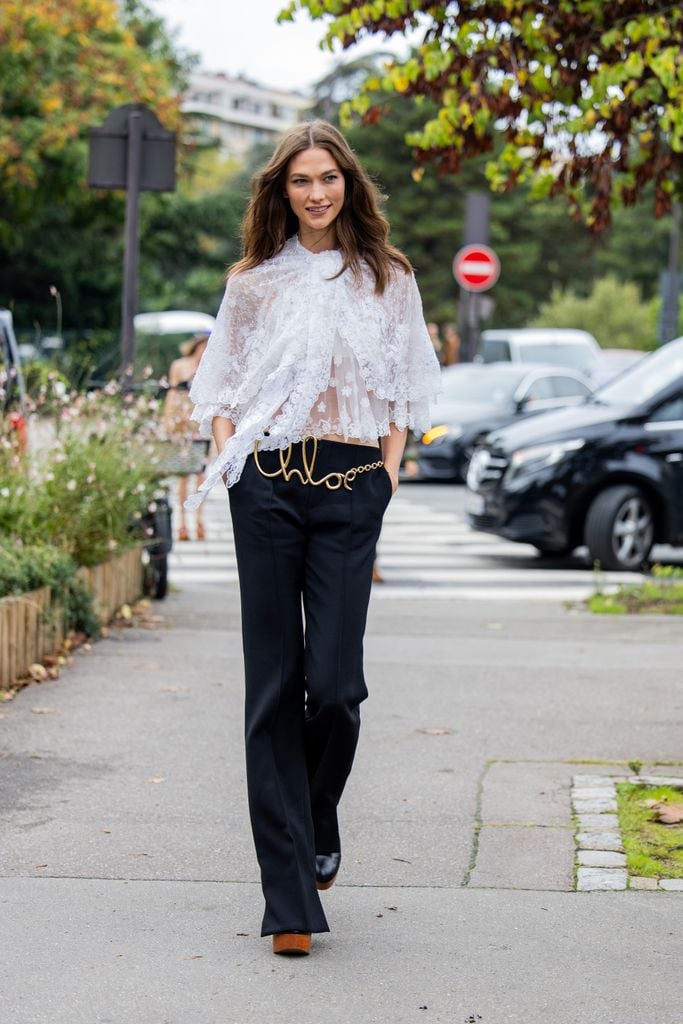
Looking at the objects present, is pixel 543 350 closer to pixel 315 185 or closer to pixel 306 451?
pixel 315 185

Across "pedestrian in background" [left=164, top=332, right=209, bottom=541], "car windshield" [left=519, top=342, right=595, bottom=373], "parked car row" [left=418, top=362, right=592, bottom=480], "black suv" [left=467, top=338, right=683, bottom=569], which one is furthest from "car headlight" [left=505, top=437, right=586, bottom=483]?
"car windshield" [left=519, top=342, right=595, bottom=373]

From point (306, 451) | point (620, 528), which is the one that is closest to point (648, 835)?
point (306, 451)

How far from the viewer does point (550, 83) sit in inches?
306

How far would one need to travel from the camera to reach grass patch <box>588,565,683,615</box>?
1125 centimetres

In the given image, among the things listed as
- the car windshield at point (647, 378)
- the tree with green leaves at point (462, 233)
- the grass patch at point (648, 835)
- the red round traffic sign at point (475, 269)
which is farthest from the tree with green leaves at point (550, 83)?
the tree with green leaves at point (462, 233)

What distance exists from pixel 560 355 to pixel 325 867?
26.8m

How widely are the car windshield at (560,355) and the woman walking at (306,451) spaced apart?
1030 inches

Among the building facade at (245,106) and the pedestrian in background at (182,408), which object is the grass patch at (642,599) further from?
the building facade at (245,106)

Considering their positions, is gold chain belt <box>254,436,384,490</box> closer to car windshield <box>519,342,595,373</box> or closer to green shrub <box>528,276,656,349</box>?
car windshield <box>519,342,595,373</box>

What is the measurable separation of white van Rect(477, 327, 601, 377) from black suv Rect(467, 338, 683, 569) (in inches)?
648

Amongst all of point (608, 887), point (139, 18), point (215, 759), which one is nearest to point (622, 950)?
point (608, 887)

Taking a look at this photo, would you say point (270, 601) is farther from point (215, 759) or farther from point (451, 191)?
point (451, 191)

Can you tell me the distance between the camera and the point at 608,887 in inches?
194

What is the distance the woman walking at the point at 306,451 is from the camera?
170 inches
